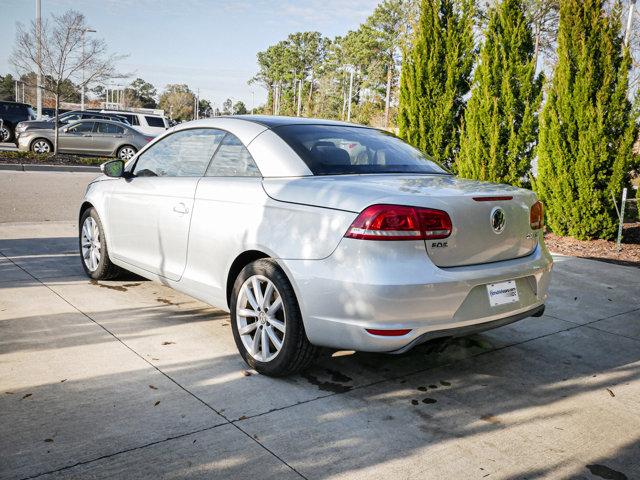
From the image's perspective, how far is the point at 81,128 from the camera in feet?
69.3

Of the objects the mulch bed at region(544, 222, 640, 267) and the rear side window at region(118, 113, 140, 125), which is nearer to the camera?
the mulch bed at region(544, 222, 640, 267)

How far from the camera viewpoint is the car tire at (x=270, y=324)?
3.49 metres

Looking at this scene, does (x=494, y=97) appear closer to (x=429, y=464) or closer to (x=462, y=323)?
(x=462, y=323)

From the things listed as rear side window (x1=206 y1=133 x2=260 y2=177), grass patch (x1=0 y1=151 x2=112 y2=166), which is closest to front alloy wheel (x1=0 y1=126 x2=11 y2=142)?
grass patch (x1=0 y1=151 x2=112 y2=166)

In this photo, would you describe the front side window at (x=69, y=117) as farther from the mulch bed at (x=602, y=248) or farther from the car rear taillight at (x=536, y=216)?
the car rear taillight at (x=536, y=216)

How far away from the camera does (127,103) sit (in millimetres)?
112312

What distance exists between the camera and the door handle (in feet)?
14.2

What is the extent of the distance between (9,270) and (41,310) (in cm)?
146

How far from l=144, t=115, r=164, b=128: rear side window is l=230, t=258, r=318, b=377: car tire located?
873 inches

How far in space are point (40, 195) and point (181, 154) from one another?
8.11m

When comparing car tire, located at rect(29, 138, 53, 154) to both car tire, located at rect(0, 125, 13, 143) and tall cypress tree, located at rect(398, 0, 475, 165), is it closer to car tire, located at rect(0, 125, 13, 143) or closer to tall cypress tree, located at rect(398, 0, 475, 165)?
car tire, located at rect(0, 125, 13, 143)

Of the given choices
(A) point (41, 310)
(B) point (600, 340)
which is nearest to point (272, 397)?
(A) point (41, 310)

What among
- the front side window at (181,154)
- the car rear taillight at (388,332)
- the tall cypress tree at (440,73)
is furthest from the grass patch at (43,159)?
the car rear taillight at (388,332)

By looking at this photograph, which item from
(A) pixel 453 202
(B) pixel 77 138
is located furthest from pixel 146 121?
(A) pixel 453 202
